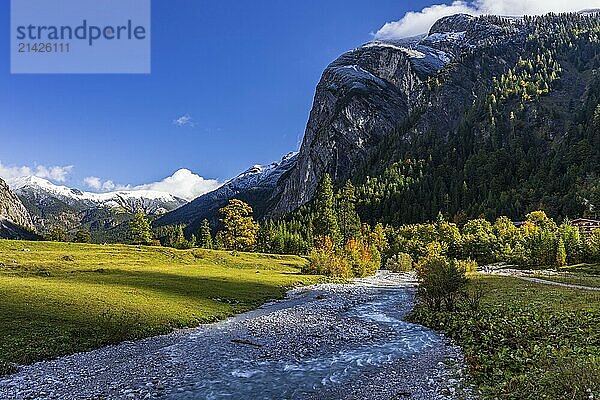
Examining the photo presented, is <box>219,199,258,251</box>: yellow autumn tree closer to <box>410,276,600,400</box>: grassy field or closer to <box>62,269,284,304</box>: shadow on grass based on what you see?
<box>62,269,284,304</box>: shadow on grass

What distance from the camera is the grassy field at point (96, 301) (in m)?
27.5

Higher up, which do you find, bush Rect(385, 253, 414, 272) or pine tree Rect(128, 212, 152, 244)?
pine tree Rect(128, 212, 152, 244)

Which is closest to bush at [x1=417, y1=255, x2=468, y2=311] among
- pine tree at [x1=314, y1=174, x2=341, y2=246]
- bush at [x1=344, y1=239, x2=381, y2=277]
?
bush at [x1=344, y1=239, x2=381, y2=277]

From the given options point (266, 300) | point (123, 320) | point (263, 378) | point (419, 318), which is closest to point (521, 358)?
A: point (263, 378)

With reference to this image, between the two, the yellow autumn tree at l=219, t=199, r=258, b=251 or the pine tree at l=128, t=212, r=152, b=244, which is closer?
the yellow autumn tree at l=219, t=199, r=258, b=251

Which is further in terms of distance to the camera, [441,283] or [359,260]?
[359,260]

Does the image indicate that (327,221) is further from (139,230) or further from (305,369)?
(305,369)

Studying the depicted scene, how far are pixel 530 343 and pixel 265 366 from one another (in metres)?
14.2

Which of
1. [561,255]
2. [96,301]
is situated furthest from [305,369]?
[561,255]

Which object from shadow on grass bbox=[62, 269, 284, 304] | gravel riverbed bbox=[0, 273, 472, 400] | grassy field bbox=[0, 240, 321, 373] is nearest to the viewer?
gravel riverbed bbox=[0, 273, 472, 400]

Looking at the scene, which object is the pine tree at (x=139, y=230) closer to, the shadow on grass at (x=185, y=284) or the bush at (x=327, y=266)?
the bush at (x=327, y=266)

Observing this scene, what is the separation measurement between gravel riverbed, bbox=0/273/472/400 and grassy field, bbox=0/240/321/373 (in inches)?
88.8

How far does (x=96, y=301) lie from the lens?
3744 centimetres

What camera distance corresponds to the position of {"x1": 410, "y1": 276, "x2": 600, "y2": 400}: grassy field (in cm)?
1476
